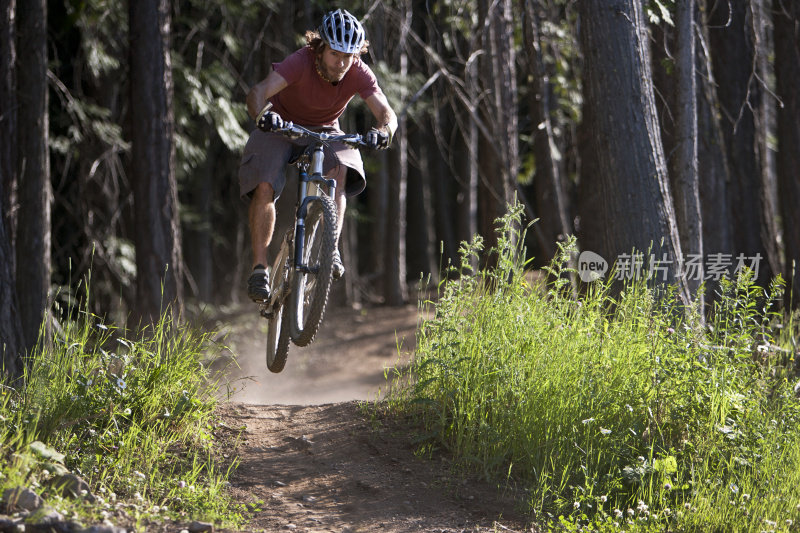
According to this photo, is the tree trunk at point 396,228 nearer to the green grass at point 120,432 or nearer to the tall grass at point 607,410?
the tall grass at point 607,410

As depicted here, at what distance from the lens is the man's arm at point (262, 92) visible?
232 inches

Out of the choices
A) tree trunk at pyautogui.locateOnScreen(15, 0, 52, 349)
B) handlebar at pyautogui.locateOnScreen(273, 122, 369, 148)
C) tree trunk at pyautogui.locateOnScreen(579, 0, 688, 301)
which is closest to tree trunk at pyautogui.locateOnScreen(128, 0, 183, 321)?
tree trunk at pyautogui.locateOnScreen(15, 0, 52, 349)

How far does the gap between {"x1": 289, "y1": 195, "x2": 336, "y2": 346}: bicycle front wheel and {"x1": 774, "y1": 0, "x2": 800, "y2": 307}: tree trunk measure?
8.37m

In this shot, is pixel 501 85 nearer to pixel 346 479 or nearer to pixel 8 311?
pixel 8 311

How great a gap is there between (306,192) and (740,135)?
8839mm

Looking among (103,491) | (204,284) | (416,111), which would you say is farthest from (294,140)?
(204,284)

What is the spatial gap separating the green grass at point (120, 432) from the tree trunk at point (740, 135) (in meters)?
9.55

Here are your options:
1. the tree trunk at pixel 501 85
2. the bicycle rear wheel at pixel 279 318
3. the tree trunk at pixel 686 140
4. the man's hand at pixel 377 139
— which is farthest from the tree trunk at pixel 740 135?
the bicycle rear wheel at pixel 279 318

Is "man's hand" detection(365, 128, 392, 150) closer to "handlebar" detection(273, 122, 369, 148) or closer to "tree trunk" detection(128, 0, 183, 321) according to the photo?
"handlebar" detection(273, 122, 369, 148)

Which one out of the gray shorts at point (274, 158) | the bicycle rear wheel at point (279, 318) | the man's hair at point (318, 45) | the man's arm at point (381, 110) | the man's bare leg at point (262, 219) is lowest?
the bicycle rear wheel at point (279, 318)

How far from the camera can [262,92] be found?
592 cm

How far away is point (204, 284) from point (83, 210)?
8504 millimetres

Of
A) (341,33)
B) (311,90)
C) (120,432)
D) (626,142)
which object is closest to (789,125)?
(626,142)

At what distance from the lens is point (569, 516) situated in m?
4.77
